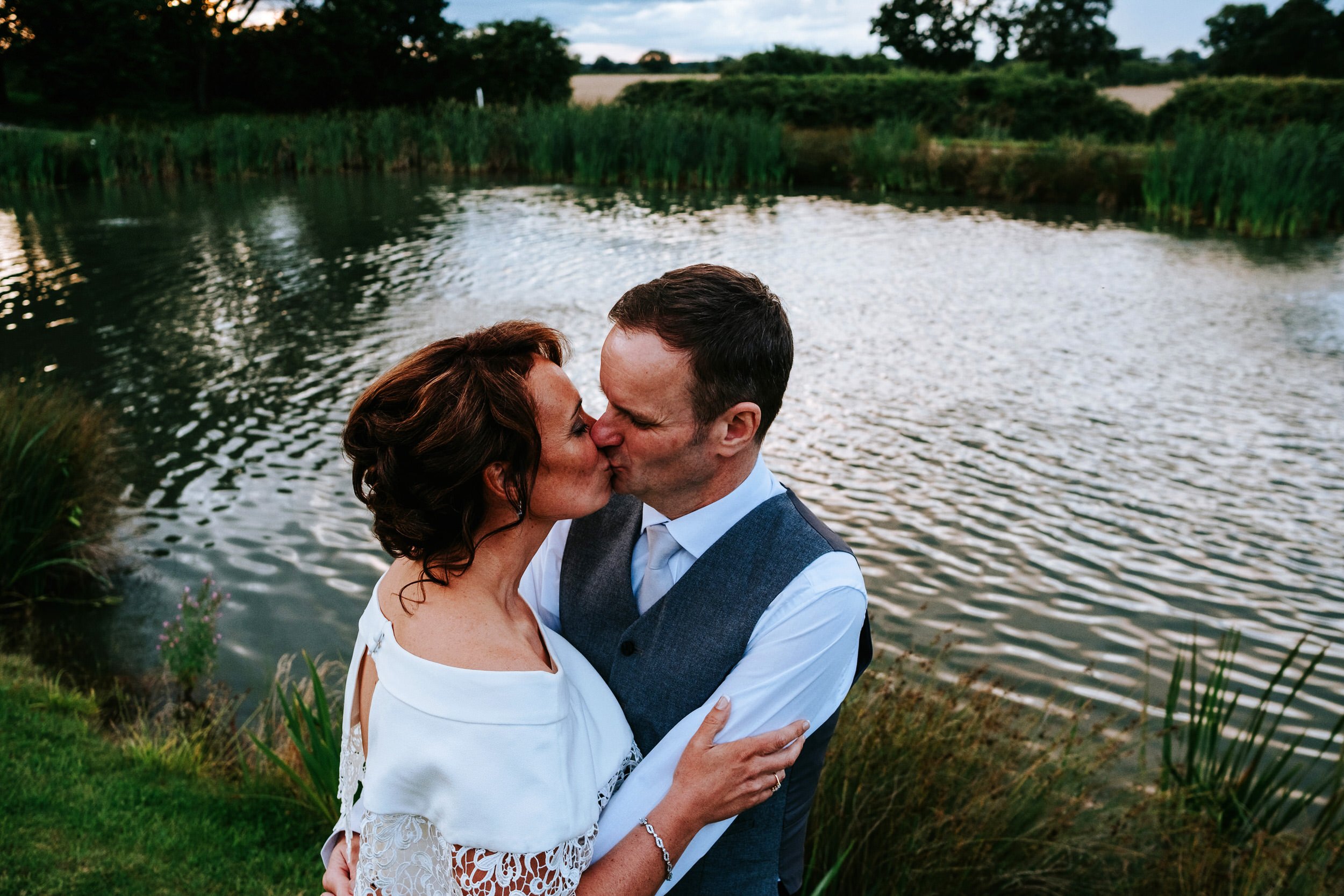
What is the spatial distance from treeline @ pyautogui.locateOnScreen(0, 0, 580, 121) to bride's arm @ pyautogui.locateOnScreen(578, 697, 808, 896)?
34.2 m

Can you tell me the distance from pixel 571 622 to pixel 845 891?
1.56m

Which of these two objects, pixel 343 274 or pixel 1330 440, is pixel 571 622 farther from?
pixel 343 274

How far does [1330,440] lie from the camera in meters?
8.23

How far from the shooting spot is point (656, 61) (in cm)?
6512

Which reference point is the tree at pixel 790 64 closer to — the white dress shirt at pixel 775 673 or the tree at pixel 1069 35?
the tree at pixel 1069 35

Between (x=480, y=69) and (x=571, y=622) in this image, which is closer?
(x=571, y=622)

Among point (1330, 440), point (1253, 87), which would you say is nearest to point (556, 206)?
point (1330, 440)

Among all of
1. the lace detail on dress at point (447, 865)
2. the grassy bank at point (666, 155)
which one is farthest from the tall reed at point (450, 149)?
the lace detail on dress at point (447, 865)

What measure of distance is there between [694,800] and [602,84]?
54330mm

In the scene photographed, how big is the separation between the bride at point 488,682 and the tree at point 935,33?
174 ft

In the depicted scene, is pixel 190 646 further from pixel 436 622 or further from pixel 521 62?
pixel 521 62

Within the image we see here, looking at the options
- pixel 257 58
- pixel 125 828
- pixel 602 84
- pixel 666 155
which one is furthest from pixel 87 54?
pixel 125 828

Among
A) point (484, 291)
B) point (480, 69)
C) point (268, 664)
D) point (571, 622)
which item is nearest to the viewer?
point (571, 622)

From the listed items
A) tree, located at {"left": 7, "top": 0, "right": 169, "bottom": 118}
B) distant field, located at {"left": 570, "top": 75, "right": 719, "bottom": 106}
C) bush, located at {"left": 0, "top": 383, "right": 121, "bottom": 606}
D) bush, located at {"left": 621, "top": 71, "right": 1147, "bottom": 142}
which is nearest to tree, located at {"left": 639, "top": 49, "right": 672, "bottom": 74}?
distant field, located at {"left": 570, "top": 75, "right": 719, "bottom": 106}
